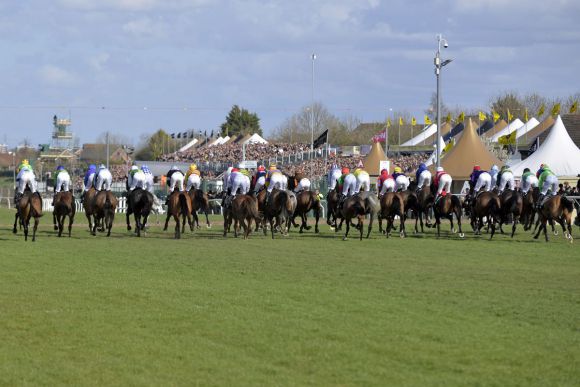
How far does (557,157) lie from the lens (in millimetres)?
50250

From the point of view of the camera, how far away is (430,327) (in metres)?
13.0

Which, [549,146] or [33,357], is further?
[549,146]

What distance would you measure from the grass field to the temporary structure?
29.1 m

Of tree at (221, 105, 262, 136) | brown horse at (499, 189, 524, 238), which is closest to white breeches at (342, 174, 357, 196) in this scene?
brown horse at (499, 189, 524, 238)

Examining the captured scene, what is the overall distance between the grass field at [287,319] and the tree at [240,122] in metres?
152

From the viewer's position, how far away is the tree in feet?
579

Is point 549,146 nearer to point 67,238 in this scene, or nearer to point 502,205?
point 502,205

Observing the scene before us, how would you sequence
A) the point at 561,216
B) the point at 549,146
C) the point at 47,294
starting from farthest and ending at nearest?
1. the point at 549,146
2. the point at 561,216
3. the point at 47,294

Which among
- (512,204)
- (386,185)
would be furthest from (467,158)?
(512,204)

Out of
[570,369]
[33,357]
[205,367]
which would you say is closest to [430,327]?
[570,369]

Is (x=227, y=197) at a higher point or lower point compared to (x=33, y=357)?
higher

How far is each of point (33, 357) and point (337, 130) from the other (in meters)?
134

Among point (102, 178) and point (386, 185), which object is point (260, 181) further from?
point (102, 178)

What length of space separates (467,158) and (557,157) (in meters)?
4.95
